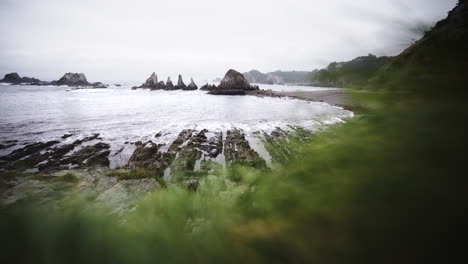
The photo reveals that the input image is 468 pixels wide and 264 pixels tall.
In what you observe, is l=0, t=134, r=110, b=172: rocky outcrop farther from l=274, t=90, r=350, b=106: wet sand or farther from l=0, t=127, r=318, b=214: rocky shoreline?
l=274, t=90, r=350, b=106: wet sand

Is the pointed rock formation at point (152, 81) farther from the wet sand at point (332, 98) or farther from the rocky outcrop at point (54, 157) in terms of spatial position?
the rocky outcrop at point (54, 157)

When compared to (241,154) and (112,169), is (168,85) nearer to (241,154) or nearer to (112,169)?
(112,169)

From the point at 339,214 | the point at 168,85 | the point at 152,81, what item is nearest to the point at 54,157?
the point at 339,214

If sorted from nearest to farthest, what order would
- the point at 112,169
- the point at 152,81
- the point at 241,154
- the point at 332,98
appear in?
1. the point at 112,169
2. the point at 241,154
3. the point at 332,98
4. the point at 152,81

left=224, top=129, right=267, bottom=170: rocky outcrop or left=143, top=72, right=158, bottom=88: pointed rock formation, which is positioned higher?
left=143, top=72, right=158, bottom=88: pointed rock formation

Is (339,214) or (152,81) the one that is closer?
(339,214)

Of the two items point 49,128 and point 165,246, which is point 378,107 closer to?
point 165,246

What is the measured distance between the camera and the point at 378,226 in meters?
1.53

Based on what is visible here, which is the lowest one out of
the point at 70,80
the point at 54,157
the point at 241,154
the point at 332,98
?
the point at 54,157

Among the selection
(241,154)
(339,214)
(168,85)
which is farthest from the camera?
(168,85)

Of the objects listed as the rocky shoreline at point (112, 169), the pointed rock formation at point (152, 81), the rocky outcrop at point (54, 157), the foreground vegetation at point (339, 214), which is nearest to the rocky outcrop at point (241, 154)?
the rocky shoreline at point (112, 169)

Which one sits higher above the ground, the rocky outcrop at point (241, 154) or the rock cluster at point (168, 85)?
the rock cluster at point (168, 85)

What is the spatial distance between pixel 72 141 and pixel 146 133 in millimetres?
5015

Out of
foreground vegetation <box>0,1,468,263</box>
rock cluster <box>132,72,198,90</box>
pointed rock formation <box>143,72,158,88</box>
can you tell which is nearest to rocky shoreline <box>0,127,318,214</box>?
foreground vegetation <box>0,1,468,263</box>
